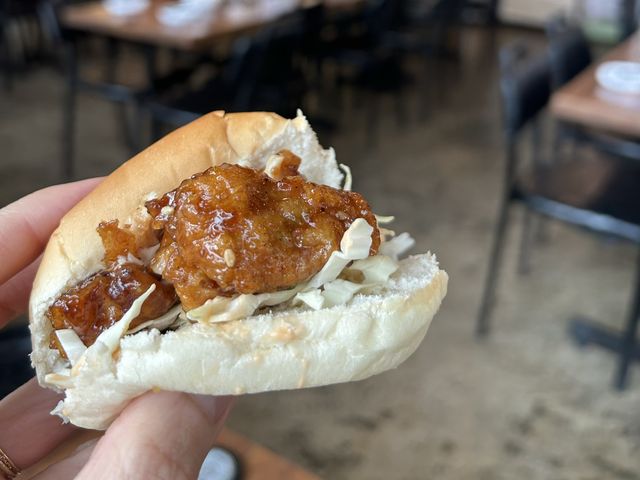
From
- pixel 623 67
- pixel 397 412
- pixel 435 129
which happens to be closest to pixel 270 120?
pixel 397 412

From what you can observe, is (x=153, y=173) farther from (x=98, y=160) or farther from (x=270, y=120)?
(x=98, y=160)

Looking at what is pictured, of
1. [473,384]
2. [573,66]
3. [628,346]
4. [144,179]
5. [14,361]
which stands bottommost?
[473,384]

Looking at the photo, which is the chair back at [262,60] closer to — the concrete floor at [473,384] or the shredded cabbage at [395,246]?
the concrete floor at [473,384]

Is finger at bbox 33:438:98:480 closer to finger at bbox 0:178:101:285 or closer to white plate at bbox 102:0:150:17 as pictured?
finger at bbox 0:178:101:285

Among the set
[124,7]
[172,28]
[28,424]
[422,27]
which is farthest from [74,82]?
[28,424]

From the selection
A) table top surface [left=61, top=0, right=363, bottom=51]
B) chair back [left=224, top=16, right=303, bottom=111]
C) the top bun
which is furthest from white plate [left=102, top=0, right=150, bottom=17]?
the top bun

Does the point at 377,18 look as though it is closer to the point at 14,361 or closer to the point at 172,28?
the point at 172,28

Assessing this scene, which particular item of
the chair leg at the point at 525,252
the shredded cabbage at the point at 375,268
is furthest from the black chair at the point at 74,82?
the shredded cabbage at the point at 375,268
